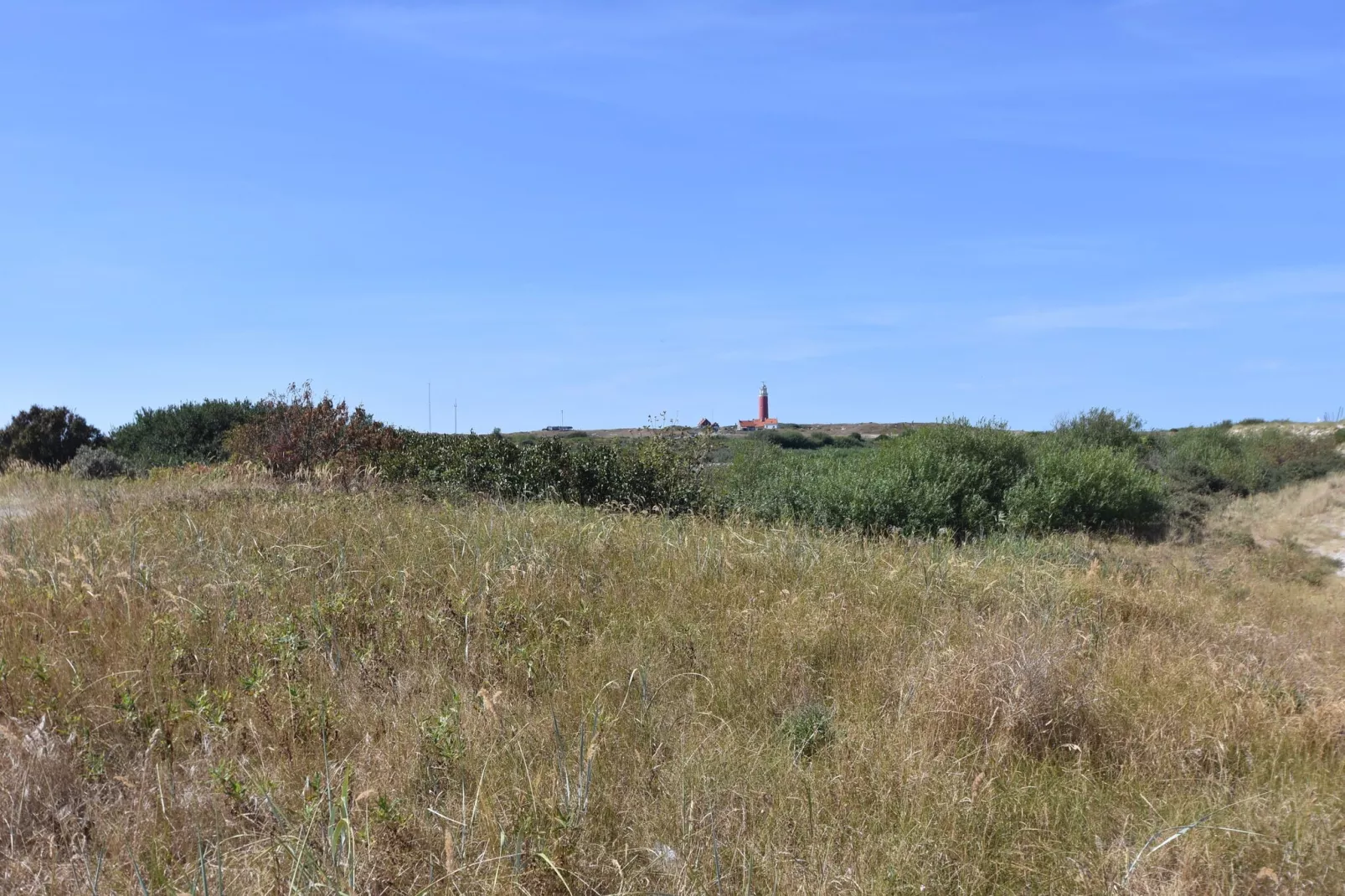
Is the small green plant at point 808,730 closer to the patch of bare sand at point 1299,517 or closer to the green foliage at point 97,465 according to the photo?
the patch of bare sand at point 1299,517

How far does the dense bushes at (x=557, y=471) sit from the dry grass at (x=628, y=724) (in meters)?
4.92

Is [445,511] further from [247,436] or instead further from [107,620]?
[247,436]

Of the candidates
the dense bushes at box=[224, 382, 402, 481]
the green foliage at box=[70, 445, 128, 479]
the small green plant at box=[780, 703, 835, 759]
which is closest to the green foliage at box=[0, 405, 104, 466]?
the green foliage at box=[70, 445, 128, 479]

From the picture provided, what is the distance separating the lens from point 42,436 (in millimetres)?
20234

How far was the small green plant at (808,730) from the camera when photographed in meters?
4.14

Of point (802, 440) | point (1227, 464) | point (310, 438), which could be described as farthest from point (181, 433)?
point (1227, 464)

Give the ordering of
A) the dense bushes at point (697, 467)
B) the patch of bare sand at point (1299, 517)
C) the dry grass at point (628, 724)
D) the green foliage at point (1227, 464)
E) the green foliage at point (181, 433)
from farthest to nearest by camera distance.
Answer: the green foliage at point (1227, 464) → the green foliage at point (181, 433) → the patch of bare sand at point (1299, 517) → the dense bushes at point (697, 467) → the dry grass at point (628, 724)

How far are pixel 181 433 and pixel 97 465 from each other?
9.11 ft

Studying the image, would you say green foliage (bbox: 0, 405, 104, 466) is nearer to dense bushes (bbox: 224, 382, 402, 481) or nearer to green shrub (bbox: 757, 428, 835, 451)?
dense bushes (bbox: 224, 382, 402, 481)

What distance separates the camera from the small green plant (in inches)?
163

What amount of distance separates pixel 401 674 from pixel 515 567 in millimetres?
1359

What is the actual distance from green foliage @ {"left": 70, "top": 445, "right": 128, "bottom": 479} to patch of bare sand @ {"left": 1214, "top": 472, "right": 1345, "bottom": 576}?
21.1m

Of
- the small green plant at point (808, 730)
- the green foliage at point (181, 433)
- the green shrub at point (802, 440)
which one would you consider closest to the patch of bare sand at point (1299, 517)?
the green shrub at point (802, 440)

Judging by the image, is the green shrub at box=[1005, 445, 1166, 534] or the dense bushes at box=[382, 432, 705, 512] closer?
the dense bushes at box=[382, 432, 705, 512]
